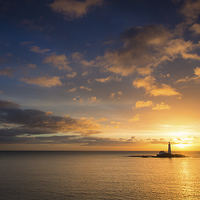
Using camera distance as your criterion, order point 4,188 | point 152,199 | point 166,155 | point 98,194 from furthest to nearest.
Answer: point 166,155 → point 4,188 → point 98,194 → point 152,199

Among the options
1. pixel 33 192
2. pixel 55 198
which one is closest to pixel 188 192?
pixel 55 198

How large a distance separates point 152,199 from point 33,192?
23.8 meters

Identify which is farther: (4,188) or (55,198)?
(4,188)

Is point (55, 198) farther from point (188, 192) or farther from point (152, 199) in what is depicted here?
point (188, 192)

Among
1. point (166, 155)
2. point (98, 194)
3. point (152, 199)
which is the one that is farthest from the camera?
point (166, 155)

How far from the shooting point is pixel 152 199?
34.3 m

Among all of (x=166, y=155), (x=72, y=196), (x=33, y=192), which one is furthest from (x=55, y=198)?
(x=166, y=155)

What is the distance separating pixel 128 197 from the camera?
116ft

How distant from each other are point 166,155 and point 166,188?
124529mm

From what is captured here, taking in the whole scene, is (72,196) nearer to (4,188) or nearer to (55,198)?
(55,198)

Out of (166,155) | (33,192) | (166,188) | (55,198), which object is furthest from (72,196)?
(166,155)

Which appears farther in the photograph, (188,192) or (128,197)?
(188,192)

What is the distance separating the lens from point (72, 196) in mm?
35844

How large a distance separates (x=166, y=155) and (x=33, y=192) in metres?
140
